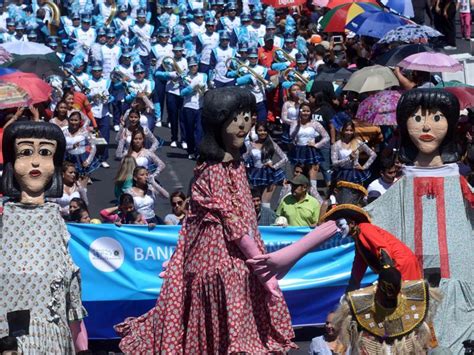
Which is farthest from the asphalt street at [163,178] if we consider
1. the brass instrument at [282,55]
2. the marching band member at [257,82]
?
the brass instrument at [282,55]

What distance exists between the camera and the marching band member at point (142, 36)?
23234 millimetres

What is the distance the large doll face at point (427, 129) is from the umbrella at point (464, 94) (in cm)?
653

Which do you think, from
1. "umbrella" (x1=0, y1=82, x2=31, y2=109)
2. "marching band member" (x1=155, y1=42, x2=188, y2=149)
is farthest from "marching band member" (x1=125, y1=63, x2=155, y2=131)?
"umbrella" (x1=0, y1=82, x2=31, y2=109)

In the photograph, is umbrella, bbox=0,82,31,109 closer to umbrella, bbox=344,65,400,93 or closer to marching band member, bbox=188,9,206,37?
umbrella, bbox=344,65,400,93

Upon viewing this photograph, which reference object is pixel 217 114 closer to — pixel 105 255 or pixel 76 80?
pixel 105 255

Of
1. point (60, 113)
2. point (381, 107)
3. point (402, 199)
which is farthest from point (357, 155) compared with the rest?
point (402, 199)

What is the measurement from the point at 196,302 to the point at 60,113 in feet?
27.7

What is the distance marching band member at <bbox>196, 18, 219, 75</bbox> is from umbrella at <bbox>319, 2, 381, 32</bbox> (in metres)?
1.62

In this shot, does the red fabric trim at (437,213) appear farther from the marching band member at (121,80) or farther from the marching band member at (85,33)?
the marching band member at (85,33)

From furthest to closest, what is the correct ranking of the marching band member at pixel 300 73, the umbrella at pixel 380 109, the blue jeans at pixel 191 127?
1. the marching band member at pixel 300 73
2. the blue jeans at pixel 191 127
3. the umbrella at pixel 380 109

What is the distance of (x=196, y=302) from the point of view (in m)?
10.0

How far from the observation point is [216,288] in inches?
394

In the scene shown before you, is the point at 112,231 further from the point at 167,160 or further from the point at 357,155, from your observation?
the point at 167,160

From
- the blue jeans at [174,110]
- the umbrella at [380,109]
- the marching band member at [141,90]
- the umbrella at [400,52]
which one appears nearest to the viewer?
the umbrella at [380,109]
